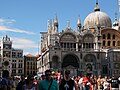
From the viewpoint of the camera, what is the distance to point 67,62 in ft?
245

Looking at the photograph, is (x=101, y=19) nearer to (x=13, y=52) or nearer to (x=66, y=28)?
(x=66, y=28)

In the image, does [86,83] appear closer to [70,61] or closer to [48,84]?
[48,84]

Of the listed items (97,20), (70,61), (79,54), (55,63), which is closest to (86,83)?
(55,63)

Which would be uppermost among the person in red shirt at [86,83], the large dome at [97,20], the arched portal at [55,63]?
the large dome at [97,20]

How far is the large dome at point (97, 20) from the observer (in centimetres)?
8840

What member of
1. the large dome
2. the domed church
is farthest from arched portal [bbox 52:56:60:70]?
the large dome

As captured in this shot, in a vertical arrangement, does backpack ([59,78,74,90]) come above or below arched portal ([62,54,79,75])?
below

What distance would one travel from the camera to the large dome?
290 feet

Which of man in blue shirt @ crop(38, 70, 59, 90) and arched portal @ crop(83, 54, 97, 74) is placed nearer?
man in blue shirt @ crop(38, 70, 59, 90)

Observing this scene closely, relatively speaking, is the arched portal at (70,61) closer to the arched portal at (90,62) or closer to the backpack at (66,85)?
the arched portal at (90,62)

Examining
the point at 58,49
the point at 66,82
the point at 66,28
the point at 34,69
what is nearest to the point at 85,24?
the point at 66,28

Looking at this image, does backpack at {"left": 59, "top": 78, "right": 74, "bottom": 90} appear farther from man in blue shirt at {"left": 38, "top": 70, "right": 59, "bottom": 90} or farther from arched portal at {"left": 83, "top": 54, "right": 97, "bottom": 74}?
arched portal at {"left": 83, "top": 54, "right": 97, "bottom": 74}

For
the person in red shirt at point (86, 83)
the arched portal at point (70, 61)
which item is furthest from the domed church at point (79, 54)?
the person in red shirt at point (86, 83)

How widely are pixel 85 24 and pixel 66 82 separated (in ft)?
268
